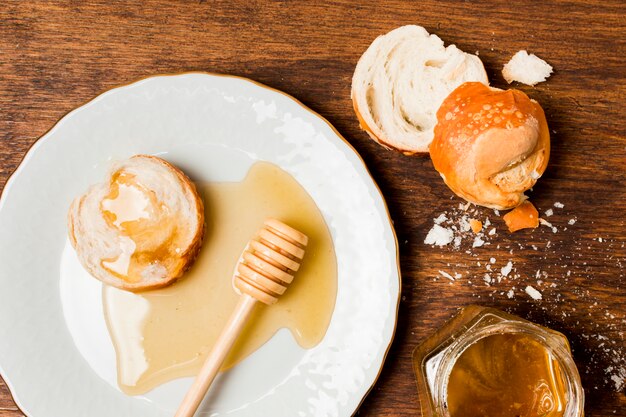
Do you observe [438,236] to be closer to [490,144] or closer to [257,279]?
[490,144]

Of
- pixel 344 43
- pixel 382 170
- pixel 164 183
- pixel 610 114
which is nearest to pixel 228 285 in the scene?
pixel 164 183

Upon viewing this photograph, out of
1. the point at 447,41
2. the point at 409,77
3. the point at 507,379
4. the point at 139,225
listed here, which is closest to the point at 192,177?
the point at 139,225

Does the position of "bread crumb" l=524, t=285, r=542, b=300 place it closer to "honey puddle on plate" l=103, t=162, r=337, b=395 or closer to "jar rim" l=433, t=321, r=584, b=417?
"jar rim" l=433, t=321, r=584, b=417

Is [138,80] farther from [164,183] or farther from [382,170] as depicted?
[382,170]

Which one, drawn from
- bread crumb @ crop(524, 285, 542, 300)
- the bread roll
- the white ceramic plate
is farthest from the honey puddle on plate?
bread crumb @ crop(524, 285, 542, 300)

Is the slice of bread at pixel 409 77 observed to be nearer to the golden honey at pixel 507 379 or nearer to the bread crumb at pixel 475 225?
the bread crumb at pixel 475 225

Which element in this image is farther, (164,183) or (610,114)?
(610,114)
